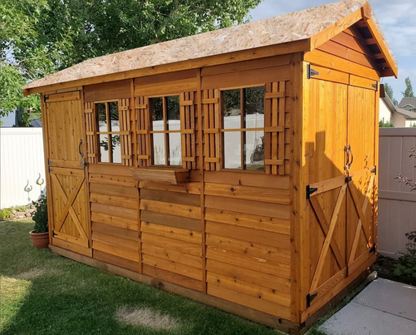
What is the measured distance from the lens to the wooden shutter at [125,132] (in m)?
4.57

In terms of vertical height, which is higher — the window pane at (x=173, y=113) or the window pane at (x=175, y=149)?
the window pane at (x=173, y=113)

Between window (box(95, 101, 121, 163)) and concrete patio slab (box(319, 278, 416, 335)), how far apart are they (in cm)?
312

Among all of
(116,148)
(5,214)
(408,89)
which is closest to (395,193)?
(116,148)

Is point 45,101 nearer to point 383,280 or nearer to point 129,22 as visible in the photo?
point 383,280

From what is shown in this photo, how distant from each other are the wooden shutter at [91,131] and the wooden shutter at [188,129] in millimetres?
1639

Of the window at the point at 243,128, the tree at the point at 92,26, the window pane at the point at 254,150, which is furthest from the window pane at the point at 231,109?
the tree at the point at 92,26

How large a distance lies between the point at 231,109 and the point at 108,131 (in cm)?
196

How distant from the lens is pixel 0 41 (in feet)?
32.5

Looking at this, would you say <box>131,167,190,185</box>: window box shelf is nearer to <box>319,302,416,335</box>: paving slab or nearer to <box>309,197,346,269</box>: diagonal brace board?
<box>309,197,346,269</box>: diagonal brace board

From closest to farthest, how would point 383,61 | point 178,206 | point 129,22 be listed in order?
point 178,206, point 383,61, point 129,22

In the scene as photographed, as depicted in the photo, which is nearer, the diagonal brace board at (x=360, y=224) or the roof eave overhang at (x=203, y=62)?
the roof eave overhang at (x=203, y=62)

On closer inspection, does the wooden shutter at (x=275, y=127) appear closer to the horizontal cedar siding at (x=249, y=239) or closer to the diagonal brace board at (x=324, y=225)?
the horizontal cedar siding at (x=249, y=239)

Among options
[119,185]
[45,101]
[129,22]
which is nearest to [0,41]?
[129,22]

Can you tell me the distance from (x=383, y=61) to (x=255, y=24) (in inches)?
67.2
